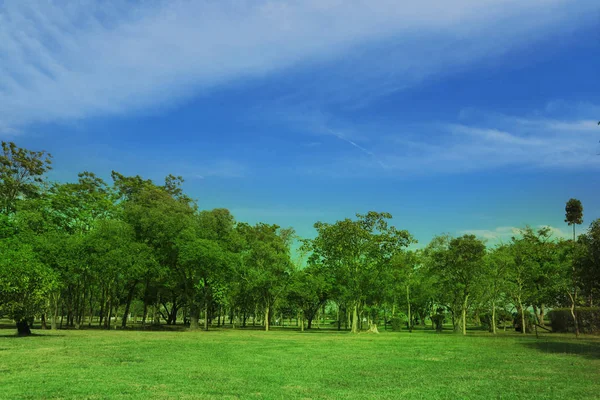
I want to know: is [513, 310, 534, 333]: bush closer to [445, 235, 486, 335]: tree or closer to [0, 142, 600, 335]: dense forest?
[0, 142, 600, 335]: dense forest

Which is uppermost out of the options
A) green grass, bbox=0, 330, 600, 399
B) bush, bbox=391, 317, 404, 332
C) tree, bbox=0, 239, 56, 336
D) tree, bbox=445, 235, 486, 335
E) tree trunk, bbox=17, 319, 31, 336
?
tree, bbox=445, 235, 486, 335

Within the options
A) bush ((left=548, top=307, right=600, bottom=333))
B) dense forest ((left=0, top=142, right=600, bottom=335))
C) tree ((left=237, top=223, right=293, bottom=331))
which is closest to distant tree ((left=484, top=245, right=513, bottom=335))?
dense forest ((left=0, top=142, right=600, bottom=335))

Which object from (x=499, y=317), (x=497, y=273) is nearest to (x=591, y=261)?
(x=497, y=273)

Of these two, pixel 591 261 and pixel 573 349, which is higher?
pixel 591 261

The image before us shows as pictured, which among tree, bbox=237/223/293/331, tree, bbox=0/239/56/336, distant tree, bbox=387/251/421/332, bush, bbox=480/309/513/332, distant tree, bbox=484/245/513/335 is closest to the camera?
tree, bbox=0/239/56/336

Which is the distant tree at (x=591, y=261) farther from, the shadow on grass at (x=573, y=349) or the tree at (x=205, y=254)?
the tree at (x=205, y=254)

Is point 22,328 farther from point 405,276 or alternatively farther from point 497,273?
point 497,273

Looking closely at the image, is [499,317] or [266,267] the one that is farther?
[499,317]

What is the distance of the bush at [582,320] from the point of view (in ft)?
161

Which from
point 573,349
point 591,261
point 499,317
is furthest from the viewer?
point 499,317

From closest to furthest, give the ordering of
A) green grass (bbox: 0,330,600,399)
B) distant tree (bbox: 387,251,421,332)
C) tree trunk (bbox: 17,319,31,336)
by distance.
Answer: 1. green grass (bbox: 0,330,600,399)
2. tree trunk (bbox: 17,319,31,336)
3. distant tree (bbox: 387,251,421,332)

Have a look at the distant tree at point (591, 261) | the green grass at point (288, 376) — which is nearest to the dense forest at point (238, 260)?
the distant tree at point (591, 261)

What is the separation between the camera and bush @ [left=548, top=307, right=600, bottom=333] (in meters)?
49.1

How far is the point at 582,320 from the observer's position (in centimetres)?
5019
